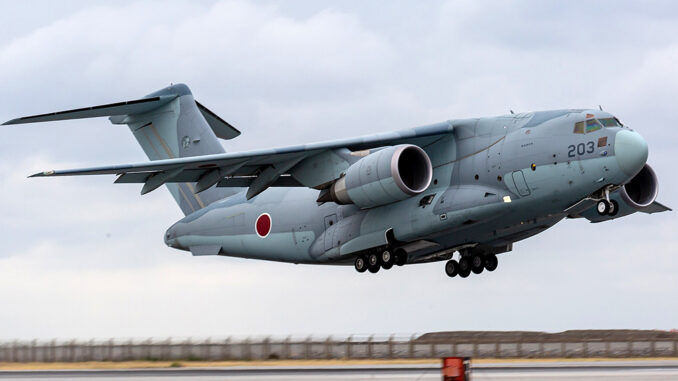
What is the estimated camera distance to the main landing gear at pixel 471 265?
2886cm

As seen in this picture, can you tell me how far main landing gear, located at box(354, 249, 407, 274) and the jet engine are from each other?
5.71 m

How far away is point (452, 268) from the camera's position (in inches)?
1152

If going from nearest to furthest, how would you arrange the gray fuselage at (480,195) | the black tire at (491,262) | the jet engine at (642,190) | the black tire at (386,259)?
the gray fuselage at (480,195) < the black tire at (386,259) < the jet engine at (642,190) < the black tire at (491,262)

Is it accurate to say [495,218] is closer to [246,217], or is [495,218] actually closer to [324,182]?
[324,182]

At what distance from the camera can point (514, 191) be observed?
25.0 metres

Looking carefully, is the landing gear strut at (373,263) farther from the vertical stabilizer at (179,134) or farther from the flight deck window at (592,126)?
the vertical stabilizer at (179,134)

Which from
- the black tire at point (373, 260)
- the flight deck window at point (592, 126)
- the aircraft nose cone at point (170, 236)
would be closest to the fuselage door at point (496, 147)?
the flight deck window at point (592, 126)

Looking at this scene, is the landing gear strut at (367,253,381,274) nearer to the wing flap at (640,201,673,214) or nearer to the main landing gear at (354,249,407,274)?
the main landing gear at (354,249,407,274)

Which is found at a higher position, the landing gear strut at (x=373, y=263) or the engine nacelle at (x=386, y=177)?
the engine nacelle at (x=386, y=177)

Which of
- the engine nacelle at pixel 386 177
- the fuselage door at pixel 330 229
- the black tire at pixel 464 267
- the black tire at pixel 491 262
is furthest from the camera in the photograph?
the black tire at pixel 464 267

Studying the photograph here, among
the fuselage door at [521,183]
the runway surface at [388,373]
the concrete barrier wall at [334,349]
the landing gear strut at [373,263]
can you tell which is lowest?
the runway surface at [388,373]

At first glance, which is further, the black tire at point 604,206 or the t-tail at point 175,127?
the t-tail at point 175,127

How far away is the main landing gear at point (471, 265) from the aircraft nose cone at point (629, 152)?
5.74 metres

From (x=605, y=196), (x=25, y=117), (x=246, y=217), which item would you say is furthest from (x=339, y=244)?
(x=25, y=117)
